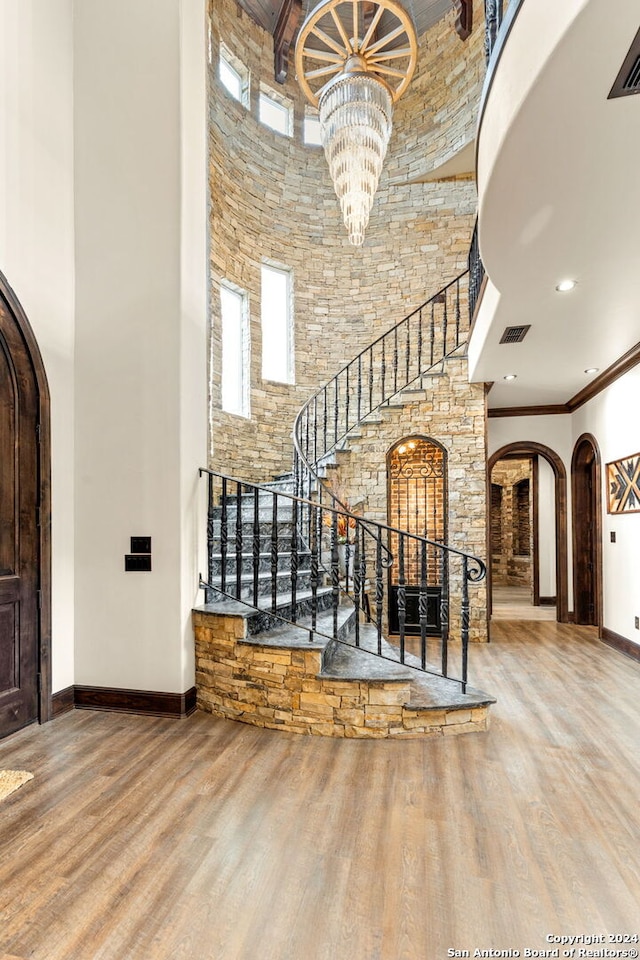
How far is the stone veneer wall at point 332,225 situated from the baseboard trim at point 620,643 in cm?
468

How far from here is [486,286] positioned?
4.29 m

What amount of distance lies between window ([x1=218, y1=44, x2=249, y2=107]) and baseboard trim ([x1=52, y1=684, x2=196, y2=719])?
7577 mm

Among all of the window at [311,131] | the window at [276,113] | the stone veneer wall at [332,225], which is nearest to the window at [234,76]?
the stone veneer wall at [332,225]

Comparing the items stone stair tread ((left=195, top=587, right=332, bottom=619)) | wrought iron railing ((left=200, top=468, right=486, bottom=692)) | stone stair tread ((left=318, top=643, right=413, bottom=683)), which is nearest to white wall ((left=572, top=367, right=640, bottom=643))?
wrought iron railing ((left=200, top=468, right=486, bottom=692))

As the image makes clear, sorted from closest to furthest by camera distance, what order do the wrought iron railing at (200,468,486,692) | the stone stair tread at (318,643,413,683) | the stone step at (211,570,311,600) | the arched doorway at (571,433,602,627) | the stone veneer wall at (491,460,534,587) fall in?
the stone stair tread at (318,643,413,683) → the wrought iron railing at (200,468,486,692) → the stone step at (211,570,311,600) → the arched doorway at (571,433,602,627) → the stone veneer wall at (491,460,534,587)

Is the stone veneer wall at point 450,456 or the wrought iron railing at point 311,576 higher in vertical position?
the stone veneer wall at point 450,456

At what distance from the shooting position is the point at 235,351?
7.19m

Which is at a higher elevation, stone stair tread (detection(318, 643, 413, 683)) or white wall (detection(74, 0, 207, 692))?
white wall (detection(74, 0, 207, 692))

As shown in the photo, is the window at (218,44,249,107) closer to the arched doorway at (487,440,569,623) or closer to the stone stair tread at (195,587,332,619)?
the arched doorway at (487,440,569,623)

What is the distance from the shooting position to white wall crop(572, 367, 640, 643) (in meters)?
4.99

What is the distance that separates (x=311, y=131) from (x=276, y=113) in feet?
2.01

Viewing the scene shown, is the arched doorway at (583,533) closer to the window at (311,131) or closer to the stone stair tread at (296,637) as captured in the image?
the stone stair tread at (296,637)

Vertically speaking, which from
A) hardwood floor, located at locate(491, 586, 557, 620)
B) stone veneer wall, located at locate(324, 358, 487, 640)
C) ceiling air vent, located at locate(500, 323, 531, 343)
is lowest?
hardwood floor, located at locate(491, 586, 557, 620)

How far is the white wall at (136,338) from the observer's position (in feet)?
11.2
